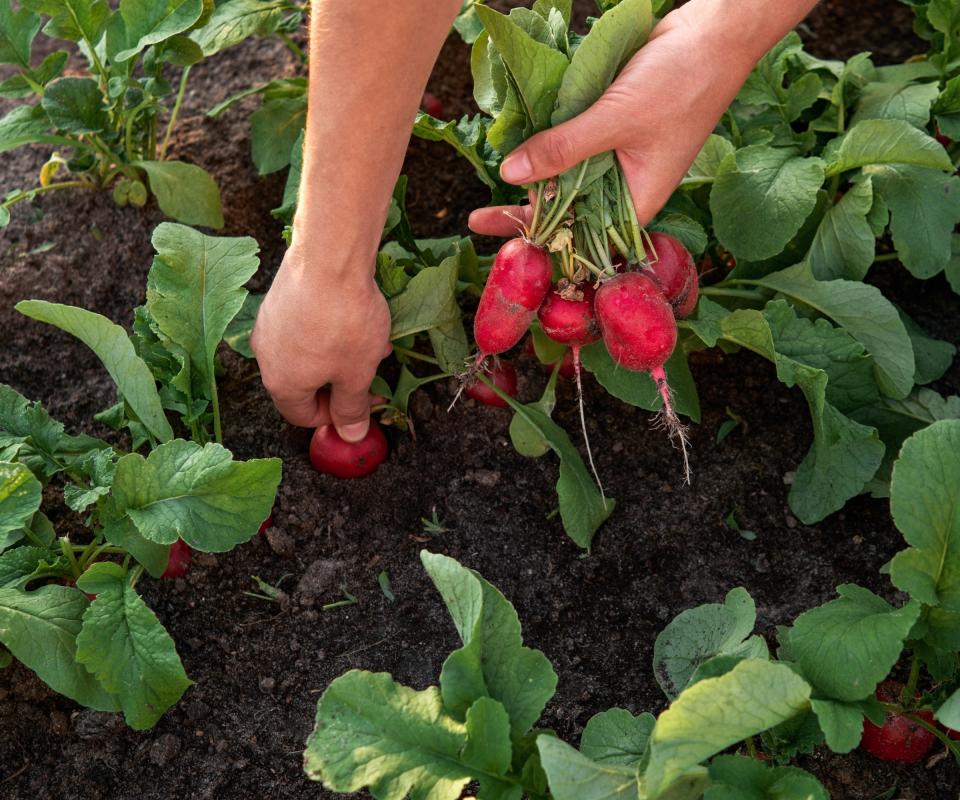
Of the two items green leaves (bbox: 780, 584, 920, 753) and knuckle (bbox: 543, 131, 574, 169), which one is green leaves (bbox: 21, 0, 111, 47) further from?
green leaves (bbox: 780, 584, 920, 753)

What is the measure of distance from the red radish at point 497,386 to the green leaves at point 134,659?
78 centimetres

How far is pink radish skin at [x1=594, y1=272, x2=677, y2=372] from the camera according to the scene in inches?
71.7

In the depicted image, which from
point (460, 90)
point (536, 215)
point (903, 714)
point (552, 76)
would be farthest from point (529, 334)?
point (903, 714)

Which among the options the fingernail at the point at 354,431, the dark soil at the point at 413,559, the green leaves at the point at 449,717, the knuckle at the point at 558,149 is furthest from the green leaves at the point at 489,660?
the knuckle at the point at 558,149

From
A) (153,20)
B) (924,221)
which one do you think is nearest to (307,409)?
(153,20)

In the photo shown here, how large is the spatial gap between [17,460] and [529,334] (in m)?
1.02

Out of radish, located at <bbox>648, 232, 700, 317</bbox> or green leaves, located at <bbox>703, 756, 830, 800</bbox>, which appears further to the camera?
radish, located at <bbox>648, 232, 700, 317</bbox>

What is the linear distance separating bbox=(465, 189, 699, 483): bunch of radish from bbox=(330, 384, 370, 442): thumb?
247mm

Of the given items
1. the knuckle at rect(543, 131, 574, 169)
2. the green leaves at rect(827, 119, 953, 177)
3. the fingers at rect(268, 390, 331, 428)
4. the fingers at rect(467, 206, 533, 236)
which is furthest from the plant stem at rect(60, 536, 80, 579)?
the green leaves at rect(827, 119, 953, 177)

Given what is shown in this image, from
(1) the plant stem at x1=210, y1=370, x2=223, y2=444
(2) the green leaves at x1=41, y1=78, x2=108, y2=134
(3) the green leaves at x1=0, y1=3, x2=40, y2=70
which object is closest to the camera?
(1) the plant stem at x1=210, y1=370, x2=223, y2=444

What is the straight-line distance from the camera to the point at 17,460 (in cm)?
191

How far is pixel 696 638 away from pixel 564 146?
0.82m

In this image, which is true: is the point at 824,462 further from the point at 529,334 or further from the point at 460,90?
the point at 460,90

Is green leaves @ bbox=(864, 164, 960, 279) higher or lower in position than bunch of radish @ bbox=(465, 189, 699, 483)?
lower
